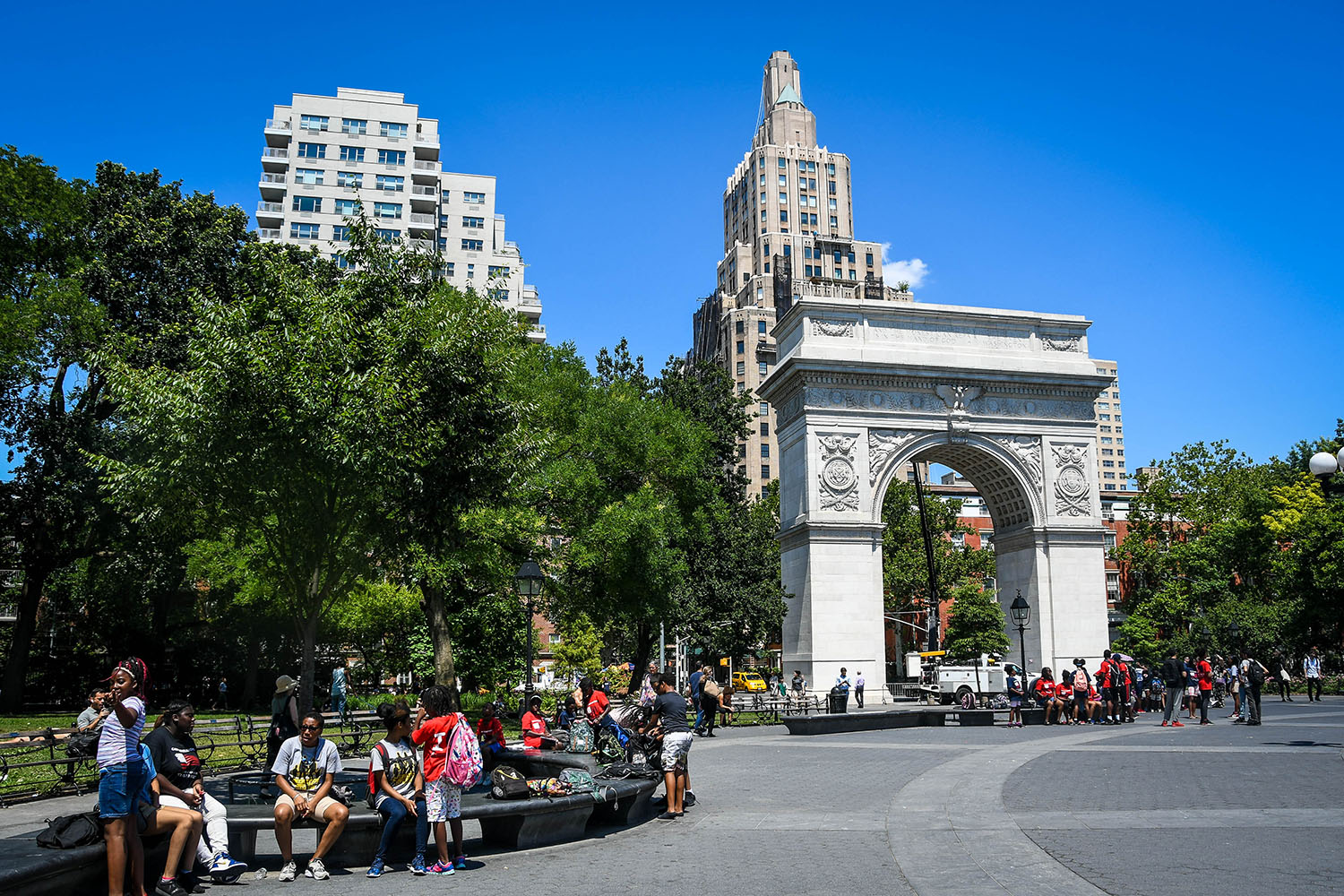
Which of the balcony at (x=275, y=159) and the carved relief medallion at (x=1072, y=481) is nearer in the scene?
the carved relief medallion at (x=1072, y=481)

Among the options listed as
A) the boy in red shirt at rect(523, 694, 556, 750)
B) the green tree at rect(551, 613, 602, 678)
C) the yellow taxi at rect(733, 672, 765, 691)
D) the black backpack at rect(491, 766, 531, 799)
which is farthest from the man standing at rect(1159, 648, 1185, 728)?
the green tree at rect(551, 613, 602, 678)

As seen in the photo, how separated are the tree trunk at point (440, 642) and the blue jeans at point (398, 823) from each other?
11.3 meters

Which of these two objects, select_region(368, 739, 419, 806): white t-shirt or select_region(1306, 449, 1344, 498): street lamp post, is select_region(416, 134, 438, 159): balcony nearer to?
select_region(1306, 449, 1344, 498): street lamp post

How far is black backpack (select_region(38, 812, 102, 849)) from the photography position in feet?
23.2

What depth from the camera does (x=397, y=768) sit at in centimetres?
892

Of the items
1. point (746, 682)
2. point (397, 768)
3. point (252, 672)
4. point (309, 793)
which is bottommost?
point (746, 682)

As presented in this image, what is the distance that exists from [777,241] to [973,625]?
61830 millimetres

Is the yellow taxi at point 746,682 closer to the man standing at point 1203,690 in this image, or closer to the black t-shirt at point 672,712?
the man standing at point 1203,690

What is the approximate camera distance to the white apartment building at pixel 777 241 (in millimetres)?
100062

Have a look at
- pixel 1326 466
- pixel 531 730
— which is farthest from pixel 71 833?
pixel 1326 466

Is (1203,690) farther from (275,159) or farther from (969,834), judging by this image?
(275,159)

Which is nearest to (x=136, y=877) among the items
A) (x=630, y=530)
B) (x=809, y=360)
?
(x=630, y=530)

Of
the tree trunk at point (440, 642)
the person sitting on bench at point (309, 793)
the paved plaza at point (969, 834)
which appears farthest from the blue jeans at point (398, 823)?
the tree trunk at point (440, 642)

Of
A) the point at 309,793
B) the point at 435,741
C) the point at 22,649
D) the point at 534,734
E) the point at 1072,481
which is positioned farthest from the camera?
the point at 1072,481
